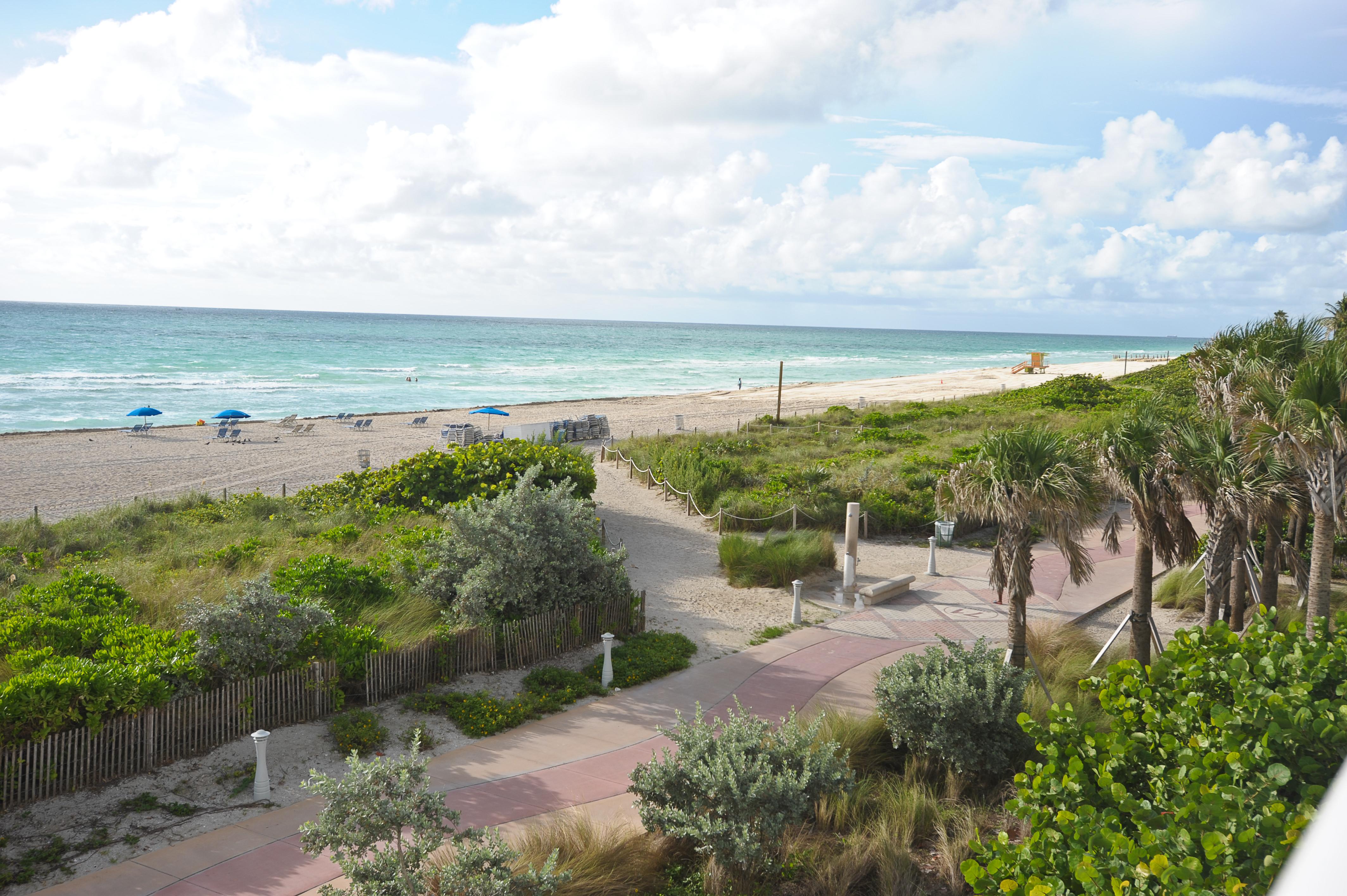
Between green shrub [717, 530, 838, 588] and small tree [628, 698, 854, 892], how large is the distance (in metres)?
9.05

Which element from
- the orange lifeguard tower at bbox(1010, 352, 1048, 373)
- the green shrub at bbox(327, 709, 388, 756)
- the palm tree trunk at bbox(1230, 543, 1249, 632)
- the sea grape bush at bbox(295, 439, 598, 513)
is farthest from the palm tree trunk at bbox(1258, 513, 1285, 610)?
the orange lifeguard tower at bbox(1010, 352, 1048, 373)

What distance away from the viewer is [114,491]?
88.8 feet

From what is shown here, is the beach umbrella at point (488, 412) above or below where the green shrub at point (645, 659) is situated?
above

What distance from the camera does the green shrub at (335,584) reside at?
41.8 feet

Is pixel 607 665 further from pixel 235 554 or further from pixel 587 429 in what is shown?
pixel 587 429

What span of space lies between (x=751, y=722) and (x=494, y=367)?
90502 mm

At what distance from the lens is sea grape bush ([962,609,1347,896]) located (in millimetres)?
4508

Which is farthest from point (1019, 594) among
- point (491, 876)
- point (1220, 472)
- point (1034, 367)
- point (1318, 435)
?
point (1034, 367)

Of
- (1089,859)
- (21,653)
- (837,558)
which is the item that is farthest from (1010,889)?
(837,558)

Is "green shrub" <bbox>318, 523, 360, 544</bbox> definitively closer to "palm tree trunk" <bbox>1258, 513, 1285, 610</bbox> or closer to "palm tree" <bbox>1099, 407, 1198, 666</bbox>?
"palm tree" <bbox>1099, 407, 1198, 666</bbox>

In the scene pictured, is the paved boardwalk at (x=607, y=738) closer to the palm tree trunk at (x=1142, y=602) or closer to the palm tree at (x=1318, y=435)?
the palm tree trunk at (x=1142, y=602)

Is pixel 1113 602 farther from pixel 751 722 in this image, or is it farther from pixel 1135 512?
pixel 751 722

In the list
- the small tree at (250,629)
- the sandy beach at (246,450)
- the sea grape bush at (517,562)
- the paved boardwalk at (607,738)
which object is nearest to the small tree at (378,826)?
the paved boardwalk at (607,738)

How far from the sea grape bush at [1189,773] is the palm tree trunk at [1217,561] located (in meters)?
4.98
